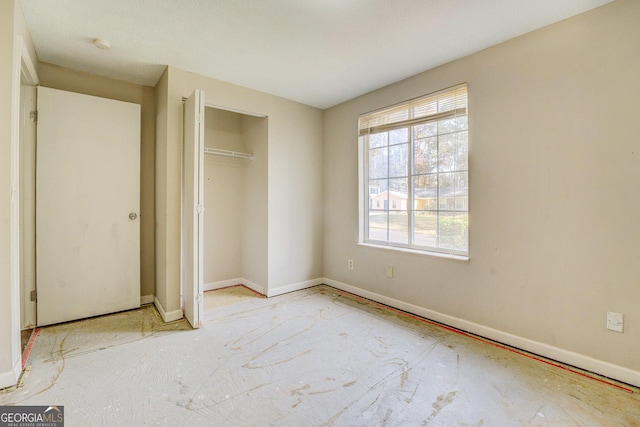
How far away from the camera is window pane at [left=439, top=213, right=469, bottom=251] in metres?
2.70

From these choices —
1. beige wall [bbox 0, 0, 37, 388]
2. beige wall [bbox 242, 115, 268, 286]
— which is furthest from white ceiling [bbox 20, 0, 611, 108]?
beige wall [bbox 242, 115, 268, 286]

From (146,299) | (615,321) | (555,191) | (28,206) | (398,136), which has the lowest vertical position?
(146,299)

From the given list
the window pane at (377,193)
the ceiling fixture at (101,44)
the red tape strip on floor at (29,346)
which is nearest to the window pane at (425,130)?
the window pane at (377,193)

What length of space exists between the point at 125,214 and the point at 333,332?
245cm

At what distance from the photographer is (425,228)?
119 inches

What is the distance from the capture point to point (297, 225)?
3.88 meters

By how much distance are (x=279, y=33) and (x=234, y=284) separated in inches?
124

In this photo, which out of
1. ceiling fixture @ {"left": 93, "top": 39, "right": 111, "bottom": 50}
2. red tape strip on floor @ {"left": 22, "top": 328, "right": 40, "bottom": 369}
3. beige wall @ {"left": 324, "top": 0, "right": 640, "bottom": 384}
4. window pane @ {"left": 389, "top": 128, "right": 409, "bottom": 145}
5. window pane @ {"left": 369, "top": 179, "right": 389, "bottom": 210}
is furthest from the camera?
window pane @ {"left": 369, "top": 179, "right": 389, "bottom": 210}

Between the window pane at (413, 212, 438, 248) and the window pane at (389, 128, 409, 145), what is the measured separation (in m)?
0.82

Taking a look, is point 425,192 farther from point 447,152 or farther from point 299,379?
point 299,379

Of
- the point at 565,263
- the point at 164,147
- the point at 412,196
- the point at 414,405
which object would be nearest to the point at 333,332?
the point at 414,405

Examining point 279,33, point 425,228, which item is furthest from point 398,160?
point 279,33

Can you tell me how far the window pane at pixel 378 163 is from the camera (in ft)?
11.2

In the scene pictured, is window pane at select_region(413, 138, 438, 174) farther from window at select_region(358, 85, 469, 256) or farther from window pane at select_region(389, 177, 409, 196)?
window pane at select_region(389, 177, 409, 196)
